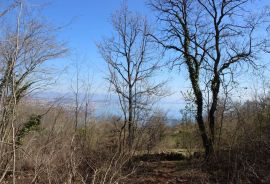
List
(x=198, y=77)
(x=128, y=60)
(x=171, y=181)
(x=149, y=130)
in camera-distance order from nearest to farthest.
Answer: (x=171, y=181), (x=198, y=77), (x=149, y=130), (x=128, y=60)

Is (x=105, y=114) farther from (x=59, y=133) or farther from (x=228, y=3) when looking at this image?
(x=228, y=3)

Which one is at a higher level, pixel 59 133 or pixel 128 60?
pixel 128 60

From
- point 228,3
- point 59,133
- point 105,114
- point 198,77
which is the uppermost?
point 228,3

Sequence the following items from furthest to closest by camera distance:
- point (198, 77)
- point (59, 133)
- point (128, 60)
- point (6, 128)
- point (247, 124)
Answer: point (128, 60) → point (198, 77) → point (247, 124) → point (59, 133) → point (6, 128)

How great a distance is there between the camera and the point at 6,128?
19.0 feet

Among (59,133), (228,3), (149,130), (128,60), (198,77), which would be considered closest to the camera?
(59,133)

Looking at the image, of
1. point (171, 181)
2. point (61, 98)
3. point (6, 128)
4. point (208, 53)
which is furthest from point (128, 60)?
point (6, 128)

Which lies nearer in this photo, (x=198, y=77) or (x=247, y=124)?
(x=247, y=124)

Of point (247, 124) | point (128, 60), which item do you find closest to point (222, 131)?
point (247, 124)

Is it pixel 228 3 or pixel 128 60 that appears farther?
pixel 128 60

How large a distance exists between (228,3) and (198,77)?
9.95 ft

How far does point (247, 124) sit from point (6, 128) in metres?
8.77

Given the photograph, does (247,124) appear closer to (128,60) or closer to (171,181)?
(171,181)

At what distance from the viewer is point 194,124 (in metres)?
13.5
